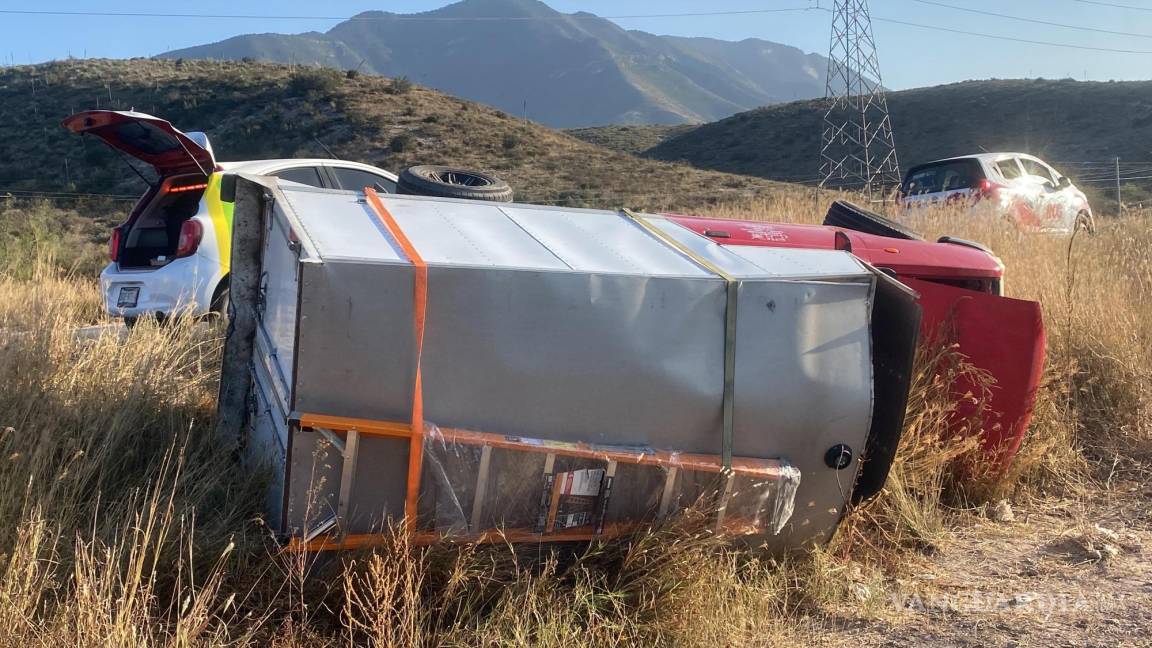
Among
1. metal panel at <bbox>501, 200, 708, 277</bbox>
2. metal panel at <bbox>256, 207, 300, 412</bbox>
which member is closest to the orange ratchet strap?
metal panel at <bbox>256, 207, 300, 412</bbox>

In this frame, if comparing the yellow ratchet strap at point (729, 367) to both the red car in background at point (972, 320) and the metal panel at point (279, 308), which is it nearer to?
the red car in background at point (972, 320)

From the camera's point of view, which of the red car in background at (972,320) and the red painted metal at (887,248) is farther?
the red painted metal at (887,248)

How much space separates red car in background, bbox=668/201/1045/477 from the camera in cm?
427

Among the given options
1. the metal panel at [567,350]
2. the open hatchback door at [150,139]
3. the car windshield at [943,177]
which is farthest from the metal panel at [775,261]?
the car windshield at [943,177]

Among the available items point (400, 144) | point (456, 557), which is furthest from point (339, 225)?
point (400, 144)

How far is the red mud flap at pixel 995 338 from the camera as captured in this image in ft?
14.0

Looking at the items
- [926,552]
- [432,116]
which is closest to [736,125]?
[432,116]

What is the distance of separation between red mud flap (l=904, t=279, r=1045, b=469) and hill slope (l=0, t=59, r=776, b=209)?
15597mm

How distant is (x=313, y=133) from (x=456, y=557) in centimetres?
2898

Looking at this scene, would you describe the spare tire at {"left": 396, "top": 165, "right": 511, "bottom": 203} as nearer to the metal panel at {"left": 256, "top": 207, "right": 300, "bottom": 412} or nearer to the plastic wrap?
the metal panel at {"left": 256, "top": 207, "right": 300, "bottom": 412}

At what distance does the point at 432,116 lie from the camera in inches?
1217

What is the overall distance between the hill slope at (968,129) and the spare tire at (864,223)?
113ft

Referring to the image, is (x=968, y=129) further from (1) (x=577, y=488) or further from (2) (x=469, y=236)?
(1) (x=577, y=488)

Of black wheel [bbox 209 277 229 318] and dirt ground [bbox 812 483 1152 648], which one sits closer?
dirt ground [bbox 812 483 1152 648]
